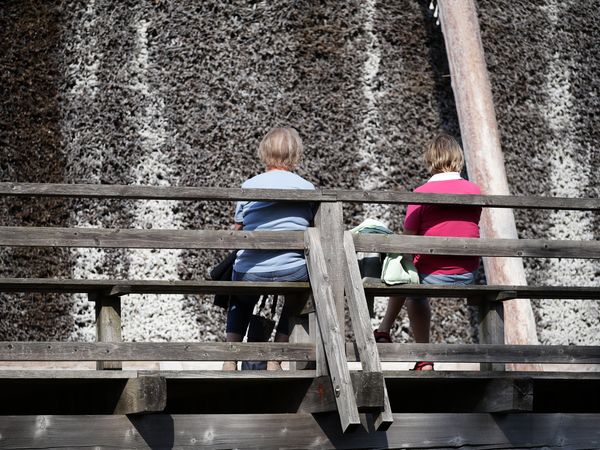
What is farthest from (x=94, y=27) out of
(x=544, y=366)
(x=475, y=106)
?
(x=544, y=366)

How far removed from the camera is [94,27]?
39.8 feet

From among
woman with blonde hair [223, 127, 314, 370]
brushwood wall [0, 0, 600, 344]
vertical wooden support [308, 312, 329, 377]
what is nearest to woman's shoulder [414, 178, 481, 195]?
woman with blonde hair [223, 127, 314, 370]

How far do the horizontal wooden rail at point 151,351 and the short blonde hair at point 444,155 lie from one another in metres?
1.56

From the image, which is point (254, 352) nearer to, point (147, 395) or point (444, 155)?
point (147, 395)

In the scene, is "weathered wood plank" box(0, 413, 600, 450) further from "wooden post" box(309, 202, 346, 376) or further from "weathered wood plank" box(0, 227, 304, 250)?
"weathered wood plank" box(0, 227, 304, 250)

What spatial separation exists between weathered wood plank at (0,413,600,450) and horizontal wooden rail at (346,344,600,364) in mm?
329

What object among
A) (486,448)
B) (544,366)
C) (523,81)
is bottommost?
(486,448)

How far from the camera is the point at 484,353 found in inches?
276

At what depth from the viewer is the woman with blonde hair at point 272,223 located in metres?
7.14

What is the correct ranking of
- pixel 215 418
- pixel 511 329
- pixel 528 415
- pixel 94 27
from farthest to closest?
pixel 94 27 → pixel 511 329 → pixel 528 415 → pixel 215 418

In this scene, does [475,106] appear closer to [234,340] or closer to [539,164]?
[539,164]

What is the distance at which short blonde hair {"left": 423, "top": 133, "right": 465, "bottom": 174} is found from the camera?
7625 mm

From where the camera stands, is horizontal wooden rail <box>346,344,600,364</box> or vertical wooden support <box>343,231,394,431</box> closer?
vertical wooden support <box>343,231,394,431</box>

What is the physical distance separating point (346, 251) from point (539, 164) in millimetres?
6008
